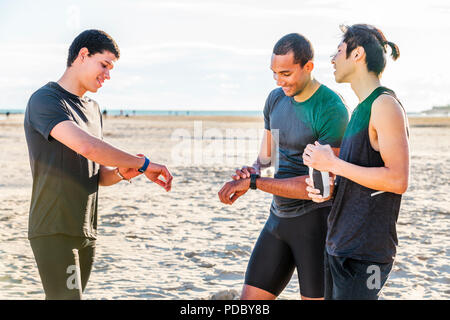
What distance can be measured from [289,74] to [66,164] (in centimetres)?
157

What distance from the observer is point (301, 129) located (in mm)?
3332

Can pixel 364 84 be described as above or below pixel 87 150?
above

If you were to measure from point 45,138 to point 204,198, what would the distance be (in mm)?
7507

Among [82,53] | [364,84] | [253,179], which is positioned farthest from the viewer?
[253,179]

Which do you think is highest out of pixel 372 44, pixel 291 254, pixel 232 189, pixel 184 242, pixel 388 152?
pixel 372 44

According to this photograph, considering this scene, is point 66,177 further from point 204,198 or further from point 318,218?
point 204,198

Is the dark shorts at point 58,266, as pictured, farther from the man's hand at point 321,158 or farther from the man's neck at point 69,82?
the man's hand at point 321,158

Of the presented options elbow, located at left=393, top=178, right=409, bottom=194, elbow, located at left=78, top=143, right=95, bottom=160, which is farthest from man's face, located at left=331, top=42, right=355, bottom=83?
elbow, located at left=78, top=143, right=95, bottom=160

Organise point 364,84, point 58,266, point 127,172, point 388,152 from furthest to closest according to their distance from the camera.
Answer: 1. point 127,172
2. point 58,266
3. point 364,84
4. point 388,152

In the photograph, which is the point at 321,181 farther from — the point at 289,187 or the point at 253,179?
the point at 253,179

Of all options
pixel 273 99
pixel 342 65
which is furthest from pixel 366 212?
pixel 273 99

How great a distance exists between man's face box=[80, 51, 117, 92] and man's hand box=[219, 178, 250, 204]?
113cm

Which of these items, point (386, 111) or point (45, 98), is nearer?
point (386, 111)
